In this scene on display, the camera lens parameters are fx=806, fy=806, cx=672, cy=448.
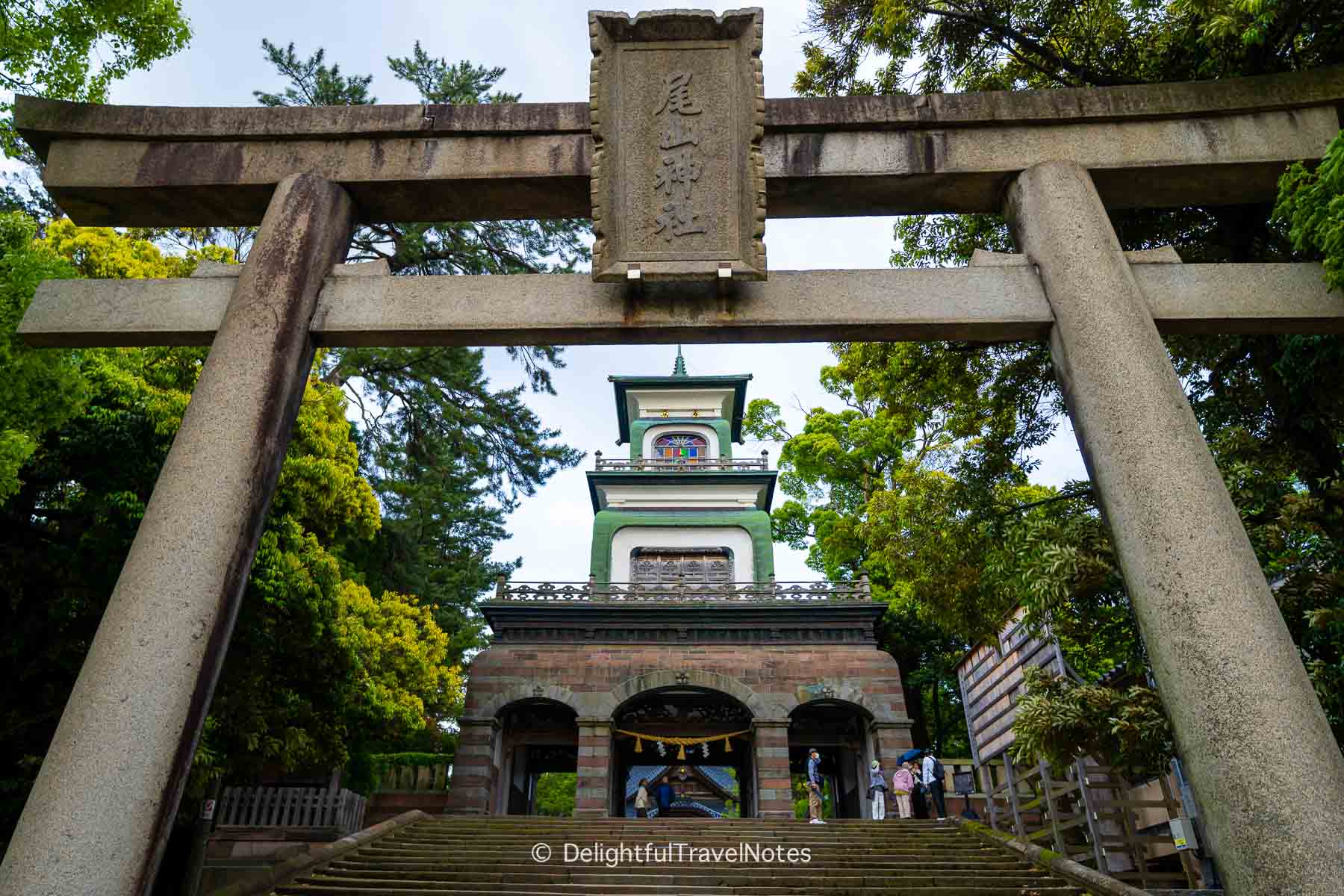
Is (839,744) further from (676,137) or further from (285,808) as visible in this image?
(676,137)

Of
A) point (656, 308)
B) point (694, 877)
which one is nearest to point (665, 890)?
point (694, 877)

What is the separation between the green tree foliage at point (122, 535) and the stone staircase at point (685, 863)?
6.14ft

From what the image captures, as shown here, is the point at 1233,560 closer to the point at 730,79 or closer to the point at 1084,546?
the point at 1084,546

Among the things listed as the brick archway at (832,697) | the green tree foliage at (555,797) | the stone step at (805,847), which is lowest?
the stone step at (805,847)

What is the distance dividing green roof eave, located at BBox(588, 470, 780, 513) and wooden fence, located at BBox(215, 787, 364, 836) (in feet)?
28.0

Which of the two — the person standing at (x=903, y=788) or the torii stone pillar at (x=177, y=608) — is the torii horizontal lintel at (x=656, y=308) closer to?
the torii stone pillar at (x=177, y=608)

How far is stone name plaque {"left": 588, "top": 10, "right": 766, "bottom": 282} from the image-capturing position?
4914 mm

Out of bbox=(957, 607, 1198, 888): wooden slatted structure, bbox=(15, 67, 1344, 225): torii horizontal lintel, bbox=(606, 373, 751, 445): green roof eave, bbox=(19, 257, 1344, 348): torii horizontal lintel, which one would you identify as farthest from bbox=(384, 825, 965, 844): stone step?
bbox=(606, 373, 751, 445): green roof eave

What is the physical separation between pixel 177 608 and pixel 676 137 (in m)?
3.86

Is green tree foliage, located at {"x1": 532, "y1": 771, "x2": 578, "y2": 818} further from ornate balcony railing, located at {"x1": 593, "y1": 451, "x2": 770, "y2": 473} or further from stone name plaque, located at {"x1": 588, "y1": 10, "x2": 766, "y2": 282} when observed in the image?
stone name plaque, located at {"x1": 588, "y1": 10, "x2": 766, "y2": 282}

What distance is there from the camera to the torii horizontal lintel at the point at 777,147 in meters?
5.19

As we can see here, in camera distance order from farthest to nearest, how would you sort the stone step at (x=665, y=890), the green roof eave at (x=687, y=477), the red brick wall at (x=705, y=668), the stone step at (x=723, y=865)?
1. the green roof eave at (x=687, y=477)
2. the red brick wall at (x=705, y=668)
3. the stone step at (x=723, y=865)
4. the stone step at (x=665, y=890)

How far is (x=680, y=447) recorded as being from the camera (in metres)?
20.9

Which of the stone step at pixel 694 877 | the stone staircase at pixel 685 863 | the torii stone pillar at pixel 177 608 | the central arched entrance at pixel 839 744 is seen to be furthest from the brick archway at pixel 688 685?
the torii stone pillar at pixel 177 608
